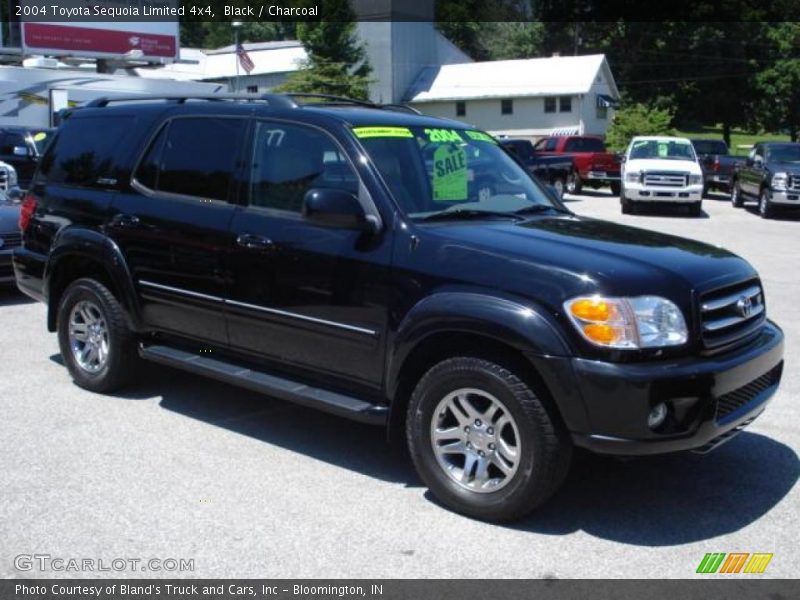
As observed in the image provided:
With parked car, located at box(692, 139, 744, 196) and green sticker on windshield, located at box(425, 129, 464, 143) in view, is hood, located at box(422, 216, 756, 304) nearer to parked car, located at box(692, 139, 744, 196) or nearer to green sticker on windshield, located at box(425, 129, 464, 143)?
green sticker on windshield, located at box(425, 129, 464, 143)

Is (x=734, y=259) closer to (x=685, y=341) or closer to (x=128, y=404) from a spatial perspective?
(x=685, y=341)

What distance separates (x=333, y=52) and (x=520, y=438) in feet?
155

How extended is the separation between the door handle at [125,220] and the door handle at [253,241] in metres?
0.99

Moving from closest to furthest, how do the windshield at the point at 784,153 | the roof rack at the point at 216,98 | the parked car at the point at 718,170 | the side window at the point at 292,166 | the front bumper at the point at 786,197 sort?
the side window at the point at 292,166, the roof rack at the point at 216,98, the front bumper at the point at 786,197, the windshield at the point at 784,153, the parked car at the point at 718,170

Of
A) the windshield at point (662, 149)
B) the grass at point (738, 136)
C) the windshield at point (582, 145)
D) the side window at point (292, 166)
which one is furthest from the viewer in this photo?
the grass at point (738, 136)

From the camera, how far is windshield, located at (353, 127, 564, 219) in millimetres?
4836

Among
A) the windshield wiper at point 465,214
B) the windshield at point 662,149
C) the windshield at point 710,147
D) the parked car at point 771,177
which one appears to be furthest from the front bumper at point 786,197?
the windshield wiper at point 465,214

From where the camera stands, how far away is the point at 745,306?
452cm

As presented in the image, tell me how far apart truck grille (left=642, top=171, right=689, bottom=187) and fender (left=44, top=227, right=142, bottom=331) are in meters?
17.6

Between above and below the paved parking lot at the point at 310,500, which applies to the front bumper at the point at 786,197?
below

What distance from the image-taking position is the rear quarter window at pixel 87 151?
242 inches

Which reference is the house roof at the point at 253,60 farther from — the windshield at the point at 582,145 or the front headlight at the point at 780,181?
the front headlight at the point at 780,181

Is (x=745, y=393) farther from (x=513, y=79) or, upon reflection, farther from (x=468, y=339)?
(x=513, y=79)

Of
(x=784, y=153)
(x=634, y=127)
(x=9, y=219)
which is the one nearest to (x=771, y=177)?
(x=784, y=153)
